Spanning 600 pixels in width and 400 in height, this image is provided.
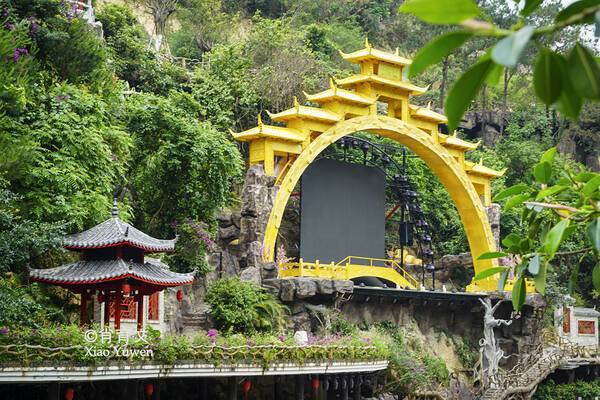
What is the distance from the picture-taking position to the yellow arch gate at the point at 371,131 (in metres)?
24.7

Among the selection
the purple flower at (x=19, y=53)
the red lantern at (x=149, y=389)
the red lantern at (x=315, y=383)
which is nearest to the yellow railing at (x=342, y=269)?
the red lantern at (x=315, y=383)

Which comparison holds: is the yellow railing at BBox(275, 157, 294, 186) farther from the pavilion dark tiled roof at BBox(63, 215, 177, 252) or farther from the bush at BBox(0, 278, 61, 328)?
the bush at BBox(0, 278, 61, 328)


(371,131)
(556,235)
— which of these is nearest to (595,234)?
(556,235)

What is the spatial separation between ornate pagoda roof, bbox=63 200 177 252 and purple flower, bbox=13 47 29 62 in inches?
153

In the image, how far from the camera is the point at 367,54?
2639cm

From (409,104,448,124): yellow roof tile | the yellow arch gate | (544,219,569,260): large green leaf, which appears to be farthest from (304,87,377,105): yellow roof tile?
(544,219,569,260): large green leaf

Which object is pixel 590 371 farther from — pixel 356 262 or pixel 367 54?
pixel 367 54

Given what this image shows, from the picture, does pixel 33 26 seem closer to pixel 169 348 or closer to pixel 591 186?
pixel 169 348

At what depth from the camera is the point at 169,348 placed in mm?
17219

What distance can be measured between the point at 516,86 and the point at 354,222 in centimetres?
1625

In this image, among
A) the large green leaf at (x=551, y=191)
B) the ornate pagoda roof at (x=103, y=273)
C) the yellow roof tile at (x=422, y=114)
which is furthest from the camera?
the yellow roof tile at (x=422, y=114)

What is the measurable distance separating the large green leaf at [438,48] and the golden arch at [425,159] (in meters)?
21.9

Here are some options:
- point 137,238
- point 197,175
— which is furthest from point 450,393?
point 137,238

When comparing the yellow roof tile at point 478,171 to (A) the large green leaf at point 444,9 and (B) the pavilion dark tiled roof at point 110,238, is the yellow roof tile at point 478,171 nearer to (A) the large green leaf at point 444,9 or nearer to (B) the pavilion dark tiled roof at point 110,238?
(B) the pavilion dark tiled roof at point 110,238
